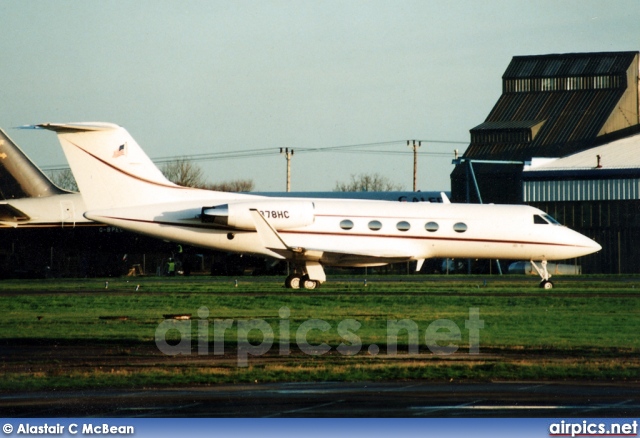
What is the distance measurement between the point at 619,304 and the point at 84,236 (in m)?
34.5

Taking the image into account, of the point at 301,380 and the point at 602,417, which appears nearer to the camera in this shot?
the point at 602,417

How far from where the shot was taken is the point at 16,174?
178 ft

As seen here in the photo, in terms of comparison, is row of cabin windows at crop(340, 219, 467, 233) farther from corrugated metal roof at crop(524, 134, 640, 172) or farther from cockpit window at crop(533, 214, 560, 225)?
corrugated metal roof at crop(524, 134, 640, 172)

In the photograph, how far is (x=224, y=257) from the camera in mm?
61344

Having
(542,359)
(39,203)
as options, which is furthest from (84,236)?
(542,359)

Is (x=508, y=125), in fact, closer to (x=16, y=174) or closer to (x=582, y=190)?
(x=582, y=190)

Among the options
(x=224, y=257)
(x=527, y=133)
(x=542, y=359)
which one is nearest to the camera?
(x=542, y=359)

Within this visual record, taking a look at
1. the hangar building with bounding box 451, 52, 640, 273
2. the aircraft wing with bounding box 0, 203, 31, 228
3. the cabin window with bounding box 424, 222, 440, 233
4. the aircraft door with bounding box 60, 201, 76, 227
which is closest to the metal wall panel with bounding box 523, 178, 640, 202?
the hangar building with bounding box 451, 52, 640, 273

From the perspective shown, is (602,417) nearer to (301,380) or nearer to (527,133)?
(301,380)

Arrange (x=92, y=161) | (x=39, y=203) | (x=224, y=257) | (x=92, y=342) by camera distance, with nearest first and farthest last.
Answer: (x=92, y=342) → (x=92, y=161) → (x=39, y=203) → (x=224, y=257)

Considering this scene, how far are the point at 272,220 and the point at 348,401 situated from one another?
25869 millimetres

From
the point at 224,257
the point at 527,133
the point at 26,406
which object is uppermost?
the point at 527,133

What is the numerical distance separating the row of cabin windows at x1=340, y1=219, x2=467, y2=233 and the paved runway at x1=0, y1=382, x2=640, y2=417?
24.5 m

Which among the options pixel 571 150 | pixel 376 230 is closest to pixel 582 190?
pixel 571 150
